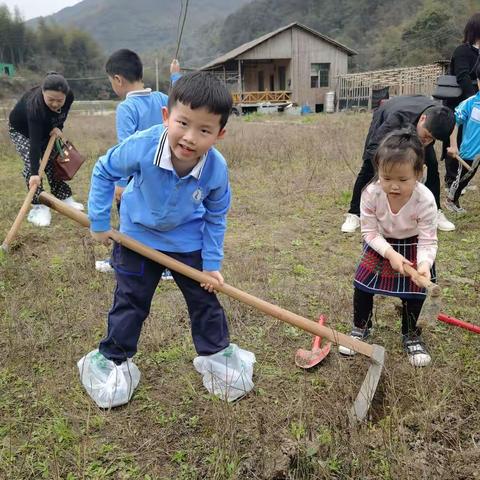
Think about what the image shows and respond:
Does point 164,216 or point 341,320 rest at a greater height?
point 164,216

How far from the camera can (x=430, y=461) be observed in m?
1.70

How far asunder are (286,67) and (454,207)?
26952 mm

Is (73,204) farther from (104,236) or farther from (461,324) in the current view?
(461,324)

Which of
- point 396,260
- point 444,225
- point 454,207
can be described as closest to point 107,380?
point 396,260

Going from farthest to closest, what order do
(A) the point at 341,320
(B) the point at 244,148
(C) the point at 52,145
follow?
1. (B) the point at 244,148
2. (C) the point at 52,145
3. (A) the point at 341,320

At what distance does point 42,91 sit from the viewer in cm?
412

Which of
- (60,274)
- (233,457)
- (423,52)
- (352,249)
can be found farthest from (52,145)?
(423,52)

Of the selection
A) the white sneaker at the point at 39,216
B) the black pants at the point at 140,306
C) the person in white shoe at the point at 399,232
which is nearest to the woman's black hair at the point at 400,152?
the person in white shoe at the point at 399,232

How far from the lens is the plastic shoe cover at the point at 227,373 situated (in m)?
2.15

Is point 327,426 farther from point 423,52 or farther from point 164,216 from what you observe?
point 423,52

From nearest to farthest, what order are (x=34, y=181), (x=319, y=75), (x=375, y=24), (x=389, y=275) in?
1. (x=389, y=275)
2. (x=34, y=181)
3. (x=319, y=75)
4. (x=375, y=24)

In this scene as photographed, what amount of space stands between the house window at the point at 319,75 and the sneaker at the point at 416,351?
29.0 meters

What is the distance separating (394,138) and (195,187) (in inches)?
36.8

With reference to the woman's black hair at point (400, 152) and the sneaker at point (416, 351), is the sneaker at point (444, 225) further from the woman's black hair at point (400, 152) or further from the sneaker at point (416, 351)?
the woman's black hair at point (400, 152)
